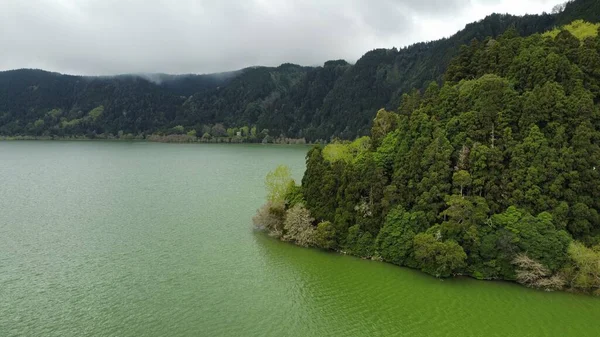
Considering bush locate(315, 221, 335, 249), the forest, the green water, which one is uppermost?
the forest

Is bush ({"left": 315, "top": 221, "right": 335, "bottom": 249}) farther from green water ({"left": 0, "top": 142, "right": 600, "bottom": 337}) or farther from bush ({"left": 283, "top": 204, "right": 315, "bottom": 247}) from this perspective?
green water ({"left": 0, "top": 142, "right": 600, "bottom": 337})

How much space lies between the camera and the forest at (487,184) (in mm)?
35469

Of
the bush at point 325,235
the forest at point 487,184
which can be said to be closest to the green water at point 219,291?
the bush at point 325,235

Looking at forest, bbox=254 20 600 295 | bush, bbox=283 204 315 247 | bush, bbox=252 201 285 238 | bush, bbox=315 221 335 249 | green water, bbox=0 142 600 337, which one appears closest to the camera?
green water, bbox=0 142 600 337

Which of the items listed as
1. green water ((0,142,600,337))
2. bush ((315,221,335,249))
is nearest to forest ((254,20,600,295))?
bush ((315,221,335,249))

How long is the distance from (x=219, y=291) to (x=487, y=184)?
87.2ft

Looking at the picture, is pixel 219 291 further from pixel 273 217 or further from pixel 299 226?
pixel 273 217

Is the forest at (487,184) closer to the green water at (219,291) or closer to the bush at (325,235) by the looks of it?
the bush at (325,235)

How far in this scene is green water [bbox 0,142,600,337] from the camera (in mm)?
29828

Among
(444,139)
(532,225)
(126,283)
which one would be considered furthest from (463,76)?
(126,283)

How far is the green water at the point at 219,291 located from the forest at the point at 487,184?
7.16 feet

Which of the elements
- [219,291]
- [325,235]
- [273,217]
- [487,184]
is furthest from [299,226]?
[487,184]

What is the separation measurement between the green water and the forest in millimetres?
2181

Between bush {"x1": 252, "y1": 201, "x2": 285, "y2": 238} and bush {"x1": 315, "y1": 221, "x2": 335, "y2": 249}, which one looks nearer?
bush {"x1": 315, "y1": 221, "x2": 335, "y2": 249}
